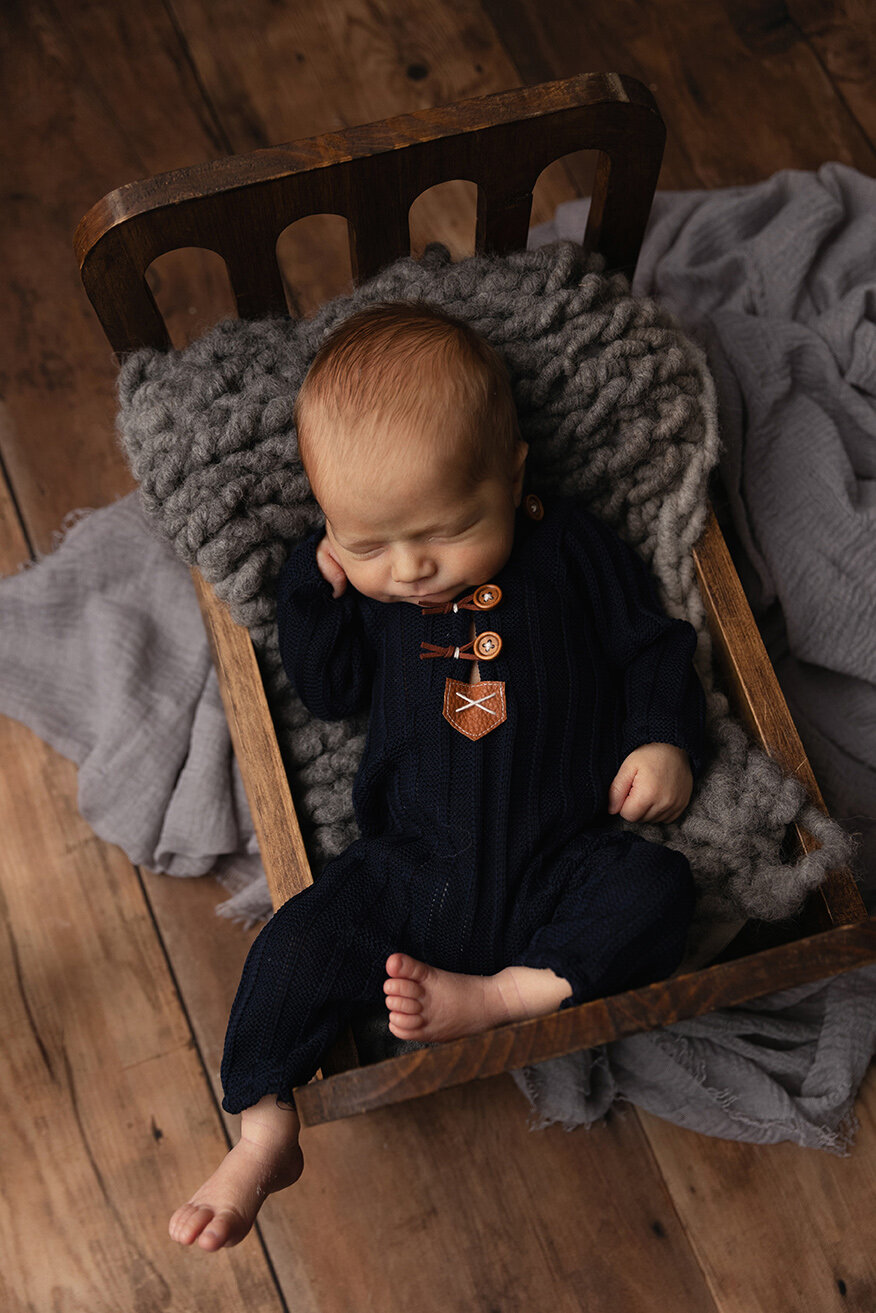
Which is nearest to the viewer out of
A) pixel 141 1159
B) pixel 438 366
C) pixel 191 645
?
pixel 438 366

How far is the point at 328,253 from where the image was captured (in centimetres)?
153

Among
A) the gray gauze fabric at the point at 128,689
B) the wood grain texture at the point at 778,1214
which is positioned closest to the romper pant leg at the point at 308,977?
the gray gauze fabric at the point at 128,689

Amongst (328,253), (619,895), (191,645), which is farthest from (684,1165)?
(328,253)

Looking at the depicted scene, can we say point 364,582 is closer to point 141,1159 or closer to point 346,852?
point 346,852

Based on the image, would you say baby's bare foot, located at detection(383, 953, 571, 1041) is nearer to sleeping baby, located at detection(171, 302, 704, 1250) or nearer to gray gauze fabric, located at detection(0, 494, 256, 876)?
sleeping baby, located at detection(171, 302, 704, 1250)

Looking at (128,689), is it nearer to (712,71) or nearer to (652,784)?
Answer: (652,784)

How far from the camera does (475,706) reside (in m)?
1.03

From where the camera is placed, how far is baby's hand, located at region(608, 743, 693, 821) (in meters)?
1.00

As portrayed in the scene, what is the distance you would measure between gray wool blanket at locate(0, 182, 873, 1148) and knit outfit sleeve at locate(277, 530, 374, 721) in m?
0.03

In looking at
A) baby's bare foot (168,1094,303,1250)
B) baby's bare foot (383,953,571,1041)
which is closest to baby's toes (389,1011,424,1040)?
baby's bare foot (383,953,571,1041)

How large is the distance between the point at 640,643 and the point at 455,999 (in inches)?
14.4

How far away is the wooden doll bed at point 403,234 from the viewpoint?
92cm

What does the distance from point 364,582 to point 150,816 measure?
46 cm

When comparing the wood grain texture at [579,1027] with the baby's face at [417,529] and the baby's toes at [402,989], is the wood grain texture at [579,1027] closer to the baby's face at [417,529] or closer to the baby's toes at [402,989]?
the baby's toes at [402,989]
